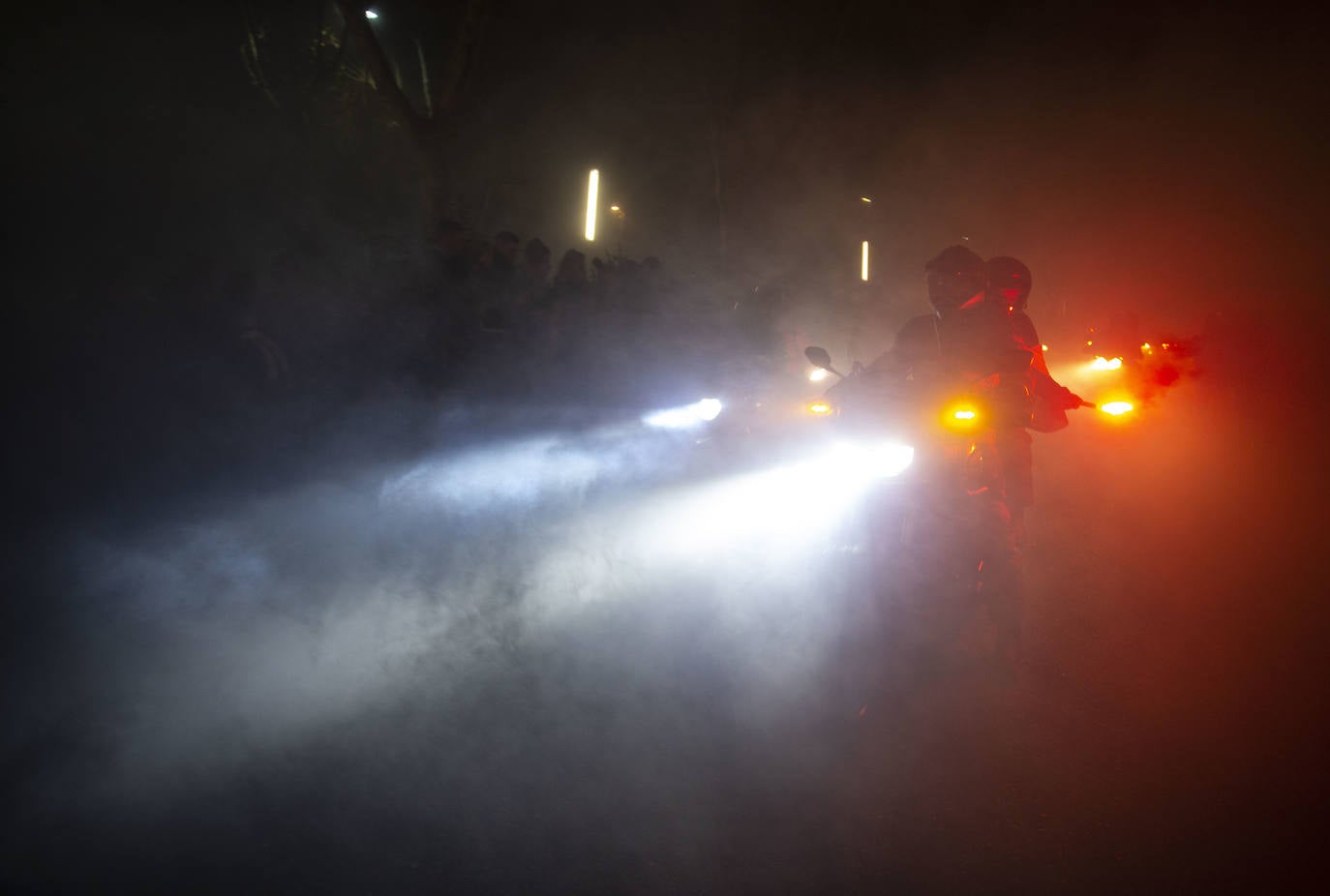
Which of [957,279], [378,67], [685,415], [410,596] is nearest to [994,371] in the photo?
[957,279]

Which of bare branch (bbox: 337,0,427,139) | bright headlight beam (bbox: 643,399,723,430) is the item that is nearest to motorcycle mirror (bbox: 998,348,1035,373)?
bright headlight beam (bbox: 643,399,723,430)

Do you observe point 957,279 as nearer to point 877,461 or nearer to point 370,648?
point 877,461

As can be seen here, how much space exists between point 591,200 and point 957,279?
4.06 m

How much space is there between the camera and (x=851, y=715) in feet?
8.60

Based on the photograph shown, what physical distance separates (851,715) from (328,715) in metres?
2.03

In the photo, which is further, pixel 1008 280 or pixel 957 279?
pixel 1008 280

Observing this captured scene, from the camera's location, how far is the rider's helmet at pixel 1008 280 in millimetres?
2877

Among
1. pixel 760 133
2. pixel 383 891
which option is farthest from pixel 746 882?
pixel 760 133

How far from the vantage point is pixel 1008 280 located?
2928 millimetres

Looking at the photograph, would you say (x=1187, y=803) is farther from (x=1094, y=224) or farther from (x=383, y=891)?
(x=1094, y=224)

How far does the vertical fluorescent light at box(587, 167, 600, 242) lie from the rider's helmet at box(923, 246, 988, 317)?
3884mm

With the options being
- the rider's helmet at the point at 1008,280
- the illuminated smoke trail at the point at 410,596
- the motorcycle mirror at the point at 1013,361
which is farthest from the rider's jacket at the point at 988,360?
the illuminated smoke trail at the point at 410,596

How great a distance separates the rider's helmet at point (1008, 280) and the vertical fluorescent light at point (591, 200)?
13.0 feet

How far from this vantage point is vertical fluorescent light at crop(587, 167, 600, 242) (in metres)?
5.89
